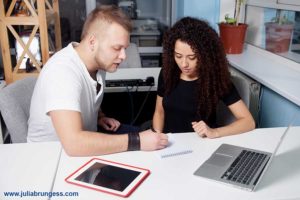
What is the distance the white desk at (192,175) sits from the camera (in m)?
0.99

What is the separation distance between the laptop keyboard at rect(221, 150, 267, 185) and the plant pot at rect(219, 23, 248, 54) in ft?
4.87

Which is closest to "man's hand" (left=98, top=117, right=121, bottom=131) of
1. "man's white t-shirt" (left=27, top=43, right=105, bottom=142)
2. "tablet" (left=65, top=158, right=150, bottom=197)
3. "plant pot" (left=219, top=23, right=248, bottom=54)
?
"man's white t-shirt" (left=27, top=43, right=105, bottom=142)

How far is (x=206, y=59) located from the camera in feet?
5.45

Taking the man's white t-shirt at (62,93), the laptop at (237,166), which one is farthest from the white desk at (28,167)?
the laptop at (237,166)

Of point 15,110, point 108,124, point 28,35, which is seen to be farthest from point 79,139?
point 28,35

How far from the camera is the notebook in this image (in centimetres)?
123

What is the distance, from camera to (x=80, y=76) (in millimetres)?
1396

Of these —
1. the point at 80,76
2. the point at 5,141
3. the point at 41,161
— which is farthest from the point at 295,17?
the point at 5,141

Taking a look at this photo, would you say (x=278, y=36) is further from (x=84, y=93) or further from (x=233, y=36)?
(x=84, y=93)

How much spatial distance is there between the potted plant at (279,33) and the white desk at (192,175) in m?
1.18

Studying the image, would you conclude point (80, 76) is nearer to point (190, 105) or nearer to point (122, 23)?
point (122, 23)

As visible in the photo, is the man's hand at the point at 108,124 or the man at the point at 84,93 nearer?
the man at the point at 84,93

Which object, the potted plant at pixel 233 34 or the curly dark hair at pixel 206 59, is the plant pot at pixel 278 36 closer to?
the potted plant at pixel 233 34

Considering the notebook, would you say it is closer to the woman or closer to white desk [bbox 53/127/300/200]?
white desk [bbox 53/127/300/200]
